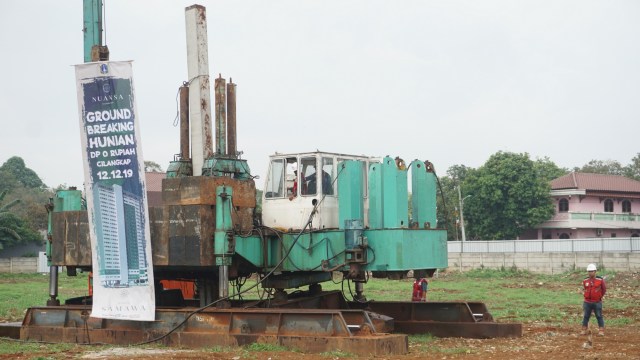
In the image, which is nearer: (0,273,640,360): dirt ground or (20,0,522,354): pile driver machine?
(0,273,640,360): dirt ground

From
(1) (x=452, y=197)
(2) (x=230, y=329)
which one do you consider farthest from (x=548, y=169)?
(2) (x=230, y=329)

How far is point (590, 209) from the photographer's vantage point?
77.6 m

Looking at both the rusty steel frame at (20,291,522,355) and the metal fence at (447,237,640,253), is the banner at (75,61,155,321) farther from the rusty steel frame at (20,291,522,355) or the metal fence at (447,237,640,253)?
the metal fence at (447,237,640,253)

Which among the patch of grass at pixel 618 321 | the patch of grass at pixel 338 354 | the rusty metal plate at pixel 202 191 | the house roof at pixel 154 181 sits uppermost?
the house roof at pixel 154 181

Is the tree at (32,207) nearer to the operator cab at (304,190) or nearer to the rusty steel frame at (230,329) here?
the rusty steel frame at (230,329)

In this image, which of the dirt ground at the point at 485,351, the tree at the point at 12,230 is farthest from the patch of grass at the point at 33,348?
the tree at the point at 12,230

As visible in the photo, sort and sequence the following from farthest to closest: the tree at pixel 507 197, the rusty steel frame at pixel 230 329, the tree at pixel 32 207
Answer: the tree at pixel 32 207 < the tree at pixel 507 197 < the rusty steel frame at pixel 230 329

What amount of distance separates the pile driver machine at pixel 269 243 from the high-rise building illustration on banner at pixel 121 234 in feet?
2.84

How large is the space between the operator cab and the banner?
2.90 m

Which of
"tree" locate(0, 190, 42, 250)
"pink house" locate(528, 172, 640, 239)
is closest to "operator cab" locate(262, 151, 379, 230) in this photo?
"tree" locate(0, 190, 42, 250)

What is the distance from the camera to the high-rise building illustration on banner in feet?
56.6

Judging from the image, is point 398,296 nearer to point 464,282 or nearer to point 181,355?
point 464,282

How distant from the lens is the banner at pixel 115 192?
55.6 feet

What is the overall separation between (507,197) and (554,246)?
807 inches
